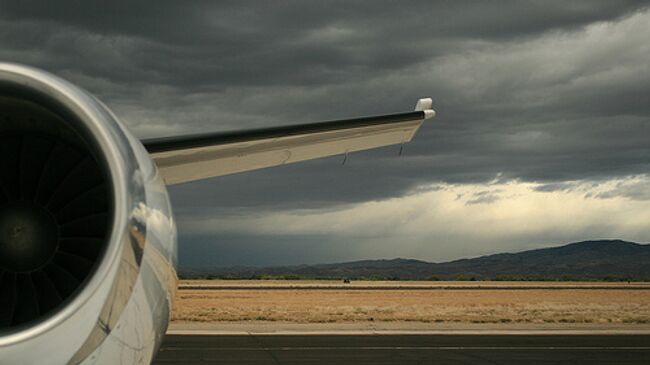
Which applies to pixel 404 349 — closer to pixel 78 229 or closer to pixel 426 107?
pixel 426 107

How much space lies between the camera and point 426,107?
938 centimetres

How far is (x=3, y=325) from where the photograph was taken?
16.6 ft

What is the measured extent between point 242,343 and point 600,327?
1444 centimetres

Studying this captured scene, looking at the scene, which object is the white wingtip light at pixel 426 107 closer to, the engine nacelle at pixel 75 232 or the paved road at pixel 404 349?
the engine nacelle at pixel 75 232

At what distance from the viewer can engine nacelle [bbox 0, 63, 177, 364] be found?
11.7 ft

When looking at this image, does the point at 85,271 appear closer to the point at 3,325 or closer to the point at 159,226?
the point at 3,325

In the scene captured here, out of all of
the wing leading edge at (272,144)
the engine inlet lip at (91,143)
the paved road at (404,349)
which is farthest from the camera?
the paved road at (404,349)

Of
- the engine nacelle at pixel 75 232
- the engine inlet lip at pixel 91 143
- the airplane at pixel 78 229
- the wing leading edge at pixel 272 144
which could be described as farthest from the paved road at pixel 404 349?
the engine inlet lip at pixel 91 143

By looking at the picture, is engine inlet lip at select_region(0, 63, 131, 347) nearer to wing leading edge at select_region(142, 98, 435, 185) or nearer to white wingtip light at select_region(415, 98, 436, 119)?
wing leading edge at select_region(142, 98, 435, 185)

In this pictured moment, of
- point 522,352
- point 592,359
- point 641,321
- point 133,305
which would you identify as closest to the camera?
point 133,305

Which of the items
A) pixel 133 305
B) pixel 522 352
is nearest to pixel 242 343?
pixel 522 352

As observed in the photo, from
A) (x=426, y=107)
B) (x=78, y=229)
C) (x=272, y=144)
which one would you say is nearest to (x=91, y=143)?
(x=78, y=229)

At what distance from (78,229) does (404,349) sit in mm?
15938

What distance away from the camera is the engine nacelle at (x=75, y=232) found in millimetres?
3564
